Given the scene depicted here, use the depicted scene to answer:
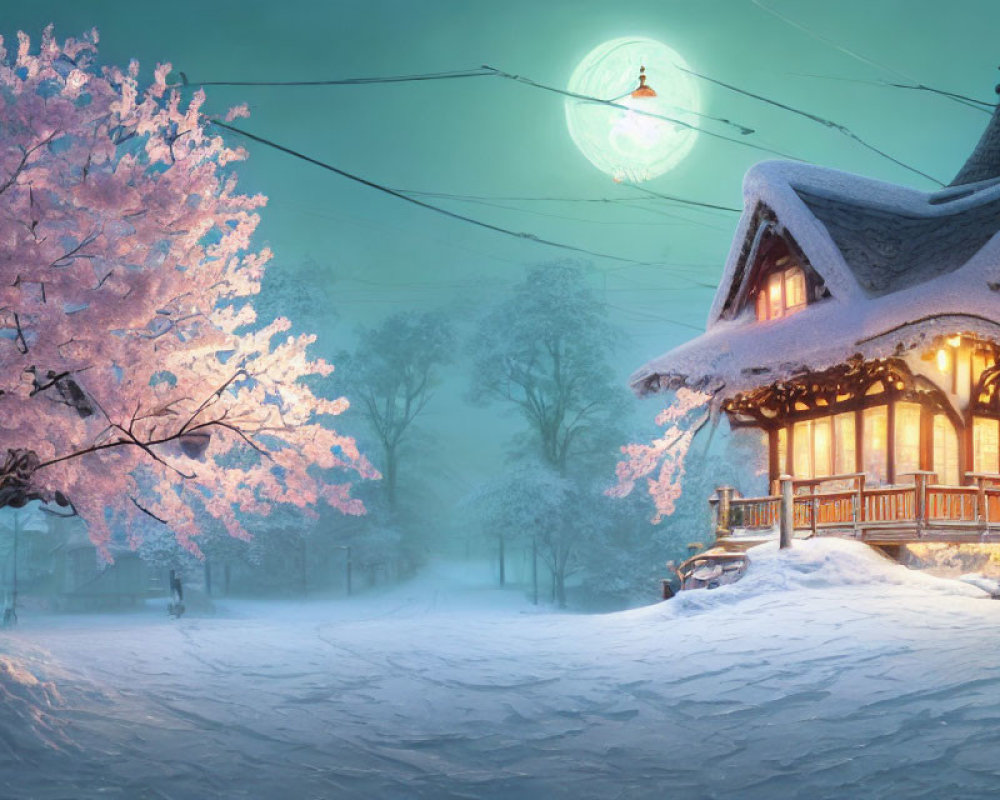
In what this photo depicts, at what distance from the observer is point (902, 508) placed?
19203 millimetres

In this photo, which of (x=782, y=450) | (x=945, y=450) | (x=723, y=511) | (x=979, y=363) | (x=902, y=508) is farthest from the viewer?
(x=782, y=450)

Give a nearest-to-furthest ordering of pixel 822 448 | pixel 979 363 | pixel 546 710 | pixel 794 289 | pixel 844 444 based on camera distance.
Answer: pixel 546 710, pixel 979 363, pixel 844 444, pixel 822 448, pixel 794 289

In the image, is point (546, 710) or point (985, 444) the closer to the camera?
point (546, 710)

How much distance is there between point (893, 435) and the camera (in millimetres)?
20484

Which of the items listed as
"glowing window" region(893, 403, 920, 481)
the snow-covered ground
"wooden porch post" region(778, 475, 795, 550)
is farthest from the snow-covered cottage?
the snow-covered ground

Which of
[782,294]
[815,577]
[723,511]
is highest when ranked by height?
[782,294]

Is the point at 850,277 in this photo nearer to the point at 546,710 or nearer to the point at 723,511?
the point at 723,511

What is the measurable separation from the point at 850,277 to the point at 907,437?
3.90 m

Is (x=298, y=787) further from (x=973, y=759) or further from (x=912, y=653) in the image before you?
(x=912, y=653)

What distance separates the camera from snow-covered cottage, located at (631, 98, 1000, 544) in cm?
1847

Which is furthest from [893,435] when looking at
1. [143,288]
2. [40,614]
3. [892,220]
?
[40,614]

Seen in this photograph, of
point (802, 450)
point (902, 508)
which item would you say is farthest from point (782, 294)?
point (902, 508)

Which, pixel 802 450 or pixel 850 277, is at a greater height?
pixel 850 277

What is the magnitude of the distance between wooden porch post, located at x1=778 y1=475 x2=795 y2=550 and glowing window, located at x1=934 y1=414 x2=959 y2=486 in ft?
14.7
